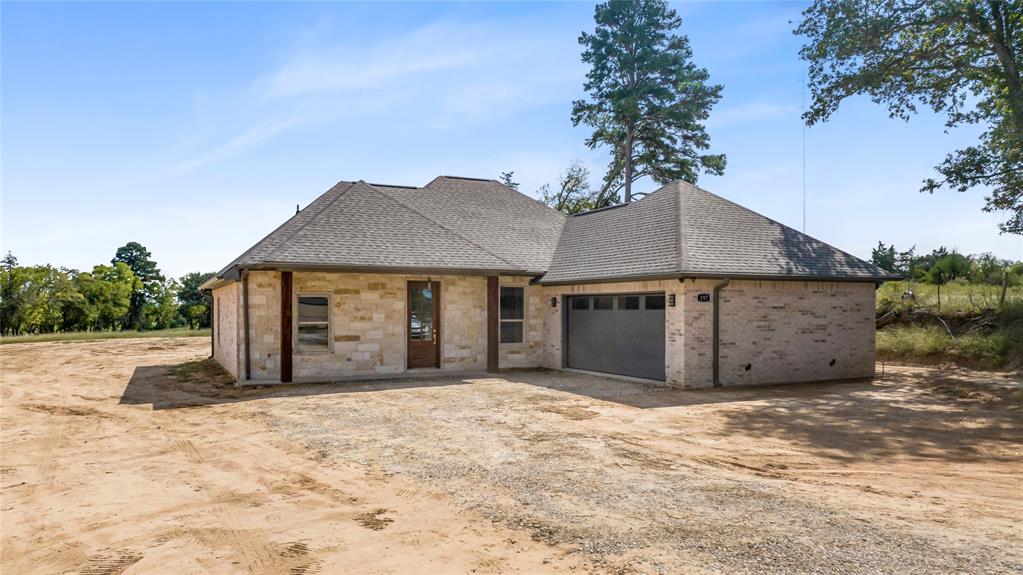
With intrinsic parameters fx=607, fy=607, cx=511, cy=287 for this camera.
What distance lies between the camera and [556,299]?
17.1 meters

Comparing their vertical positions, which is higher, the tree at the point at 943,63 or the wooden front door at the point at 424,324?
the tree at the point at 943,63

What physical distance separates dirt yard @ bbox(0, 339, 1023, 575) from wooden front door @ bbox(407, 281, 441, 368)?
11.6 feet

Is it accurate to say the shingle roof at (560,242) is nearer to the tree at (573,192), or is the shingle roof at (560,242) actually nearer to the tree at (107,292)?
the tree at (573,192)

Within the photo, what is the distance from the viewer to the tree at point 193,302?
177 feet

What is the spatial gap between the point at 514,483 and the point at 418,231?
1148 cm

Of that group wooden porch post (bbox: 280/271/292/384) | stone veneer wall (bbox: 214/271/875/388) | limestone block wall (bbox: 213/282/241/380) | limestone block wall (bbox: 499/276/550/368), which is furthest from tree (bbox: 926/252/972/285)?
limestone block wall (bbox: 213/282/241/380)

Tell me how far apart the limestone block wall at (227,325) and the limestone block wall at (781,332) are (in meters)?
10.5

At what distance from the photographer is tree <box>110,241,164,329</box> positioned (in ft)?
168

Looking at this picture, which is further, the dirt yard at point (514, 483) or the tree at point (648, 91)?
the tree at point (648, 91)

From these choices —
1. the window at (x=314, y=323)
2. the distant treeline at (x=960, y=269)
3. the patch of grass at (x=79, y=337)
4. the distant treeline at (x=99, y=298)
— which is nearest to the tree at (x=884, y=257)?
the distant treeline at (x=960, y=269)

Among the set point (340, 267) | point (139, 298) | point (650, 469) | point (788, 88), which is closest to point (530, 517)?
point (650, 469)

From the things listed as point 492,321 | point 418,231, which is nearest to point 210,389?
point 418,231

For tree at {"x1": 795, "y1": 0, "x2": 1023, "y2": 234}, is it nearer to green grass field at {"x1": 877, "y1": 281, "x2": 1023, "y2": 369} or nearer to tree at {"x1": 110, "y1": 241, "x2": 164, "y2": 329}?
green grass field at {"x1": 877, "y1": 281, "x2": 1023, "y2": 369}

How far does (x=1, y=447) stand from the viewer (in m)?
8.22
